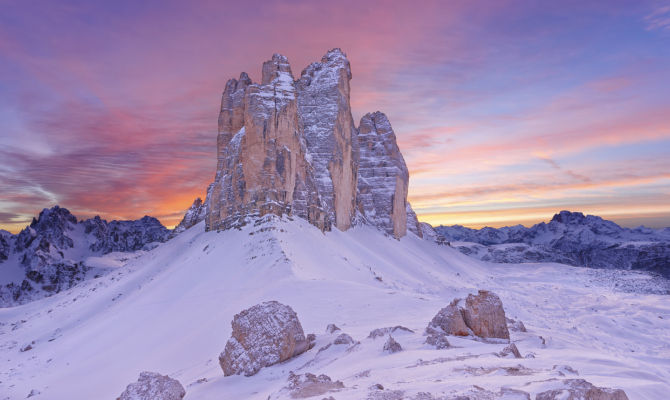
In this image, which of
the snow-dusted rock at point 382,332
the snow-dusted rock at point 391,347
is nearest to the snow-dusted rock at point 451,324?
the snow-dusted rock at point 382,332

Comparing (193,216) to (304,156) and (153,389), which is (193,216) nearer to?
(304,156)

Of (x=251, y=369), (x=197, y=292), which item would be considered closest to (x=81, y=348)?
(x=197, y=292)

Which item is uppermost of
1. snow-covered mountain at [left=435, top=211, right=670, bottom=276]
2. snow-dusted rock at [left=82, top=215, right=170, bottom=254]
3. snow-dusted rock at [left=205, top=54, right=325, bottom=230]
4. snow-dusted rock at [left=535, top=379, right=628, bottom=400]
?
snow-dusted rock at [left=205, top=54, right=325, bottom=230]

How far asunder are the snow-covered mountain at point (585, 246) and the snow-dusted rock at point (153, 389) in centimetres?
13102

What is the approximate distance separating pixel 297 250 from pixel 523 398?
98.8ft

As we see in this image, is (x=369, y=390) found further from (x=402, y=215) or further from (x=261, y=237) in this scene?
(x=402, y=215)

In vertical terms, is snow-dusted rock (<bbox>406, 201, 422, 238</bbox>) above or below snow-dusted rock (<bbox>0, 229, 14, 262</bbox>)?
above

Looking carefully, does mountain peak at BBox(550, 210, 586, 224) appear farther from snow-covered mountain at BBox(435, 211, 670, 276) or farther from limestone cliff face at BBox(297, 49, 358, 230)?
limestone cliff face at BBox(297, 49, 358, 230)

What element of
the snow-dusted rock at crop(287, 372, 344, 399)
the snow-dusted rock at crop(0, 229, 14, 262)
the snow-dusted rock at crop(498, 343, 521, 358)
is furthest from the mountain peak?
the snow-dusted rock at crop(0, 229, 14, 262)

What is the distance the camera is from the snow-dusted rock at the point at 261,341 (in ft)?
31.3

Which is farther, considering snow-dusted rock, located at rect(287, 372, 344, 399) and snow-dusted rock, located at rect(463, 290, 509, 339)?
snow-dusted rock, located at rect(463, 290, 509, 339)

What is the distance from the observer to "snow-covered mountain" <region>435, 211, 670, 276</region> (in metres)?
127

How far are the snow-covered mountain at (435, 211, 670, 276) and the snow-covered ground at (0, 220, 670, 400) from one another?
8401 centimetres

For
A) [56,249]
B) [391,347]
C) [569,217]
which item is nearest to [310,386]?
[391,347]
